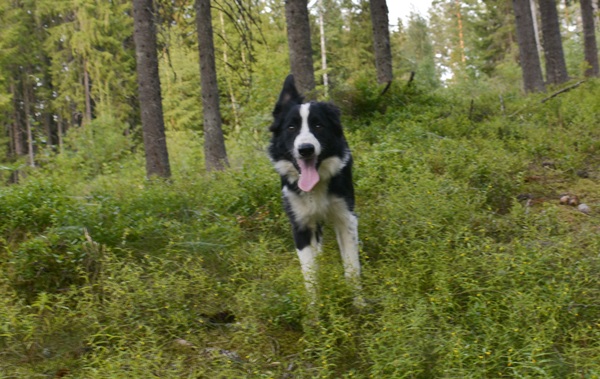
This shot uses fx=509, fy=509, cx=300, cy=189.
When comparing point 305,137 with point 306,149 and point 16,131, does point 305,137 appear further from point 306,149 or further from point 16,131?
point 16,131

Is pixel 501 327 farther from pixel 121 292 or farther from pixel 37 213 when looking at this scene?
pixel 37 213

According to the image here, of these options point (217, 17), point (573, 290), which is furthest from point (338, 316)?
point (217, 17)

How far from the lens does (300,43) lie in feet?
29.7

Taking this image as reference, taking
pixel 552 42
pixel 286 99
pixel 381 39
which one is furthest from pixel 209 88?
pixel 552 42

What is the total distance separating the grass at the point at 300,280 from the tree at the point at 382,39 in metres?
6.13

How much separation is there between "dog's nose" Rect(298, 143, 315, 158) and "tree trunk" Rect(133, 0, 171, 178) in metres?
4.20

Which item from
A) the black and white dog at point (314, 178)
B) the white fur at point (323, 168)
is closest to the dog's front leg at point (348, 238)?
the black and white dog at point (314, 178)

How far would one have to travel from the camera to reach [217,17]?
26.0 meters

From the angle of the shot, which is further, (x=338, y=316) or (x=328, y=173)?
Answer: (x=328, y=173)

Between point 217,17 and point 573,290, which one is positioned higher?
point 217,17

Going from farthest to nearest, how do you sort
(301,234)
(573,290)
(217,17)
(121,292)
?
1. (217,17)
2. (301,234)
3. (121,292)
4. (573,290)

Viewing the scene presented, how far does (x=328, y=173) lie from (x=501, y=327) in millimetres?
1941

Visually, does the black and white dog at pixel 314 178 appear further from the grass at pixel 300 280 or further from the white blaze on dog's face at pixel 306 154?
the grass at pixel 300 280

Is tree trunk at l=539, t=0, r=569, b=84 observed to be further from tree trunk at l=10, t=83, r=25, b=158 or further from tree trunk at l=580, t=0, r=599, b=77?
tree trunk at l=10, t=83, r=25, b=158
